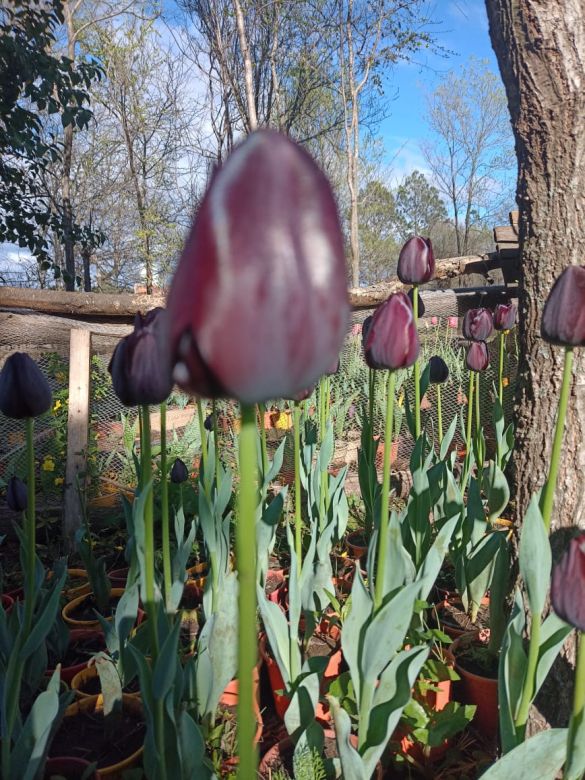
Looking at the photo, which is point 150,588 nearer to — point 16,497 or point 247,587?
point 247,587

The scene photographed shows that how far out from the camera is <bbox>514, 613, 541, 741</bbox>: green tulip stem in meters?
1.04

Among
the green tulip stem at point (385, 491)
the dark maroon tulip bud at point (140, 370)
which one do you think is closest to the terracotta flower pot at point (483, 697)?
the green tulip stem at point (385, 491)

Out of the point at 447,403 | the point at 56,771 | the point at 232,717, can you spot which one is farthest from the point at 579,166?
the point at 447,403

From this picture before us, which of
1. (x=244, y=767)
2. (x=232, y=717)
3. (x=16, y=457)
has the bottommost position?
(x=232, y=717)

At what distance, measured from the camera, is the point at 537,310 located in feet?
5.54

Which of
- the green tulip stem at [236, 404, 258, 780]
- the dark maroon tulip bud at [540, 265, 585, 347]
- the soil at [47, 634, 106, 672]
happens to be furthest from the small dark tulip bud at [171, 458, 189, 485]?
the green tulip stem at [236, 404, 258, 780]

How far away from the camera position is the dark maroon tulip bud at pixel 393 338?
113 centimetres

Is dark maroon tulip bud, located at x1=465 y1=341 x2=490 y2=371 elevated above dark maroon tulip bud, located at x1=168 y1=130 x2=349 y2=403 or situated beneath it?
situated beneath

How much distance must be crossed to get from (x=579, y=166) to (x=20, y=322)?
242 centimetres

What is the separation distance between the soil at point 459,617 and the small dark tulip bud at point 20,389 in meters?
1.47

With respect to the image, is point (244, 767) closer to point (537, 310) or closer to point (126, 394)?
point (126, 394)

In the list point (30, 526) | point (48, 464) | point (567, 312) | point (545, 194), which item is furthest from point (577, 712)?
point (48, 464)

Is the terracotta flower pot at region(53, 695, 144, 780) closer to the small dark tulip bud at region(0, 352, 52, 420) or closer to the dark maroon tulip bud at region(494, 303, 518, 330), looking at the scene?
the small dark tulip bud at region(0, 352, 52, 420)

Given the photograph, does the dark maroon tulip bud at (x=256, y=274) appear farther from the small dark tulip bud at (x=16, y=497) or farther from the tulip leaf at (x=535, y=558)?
the small dark tulip bud at (x=16, y=497)
